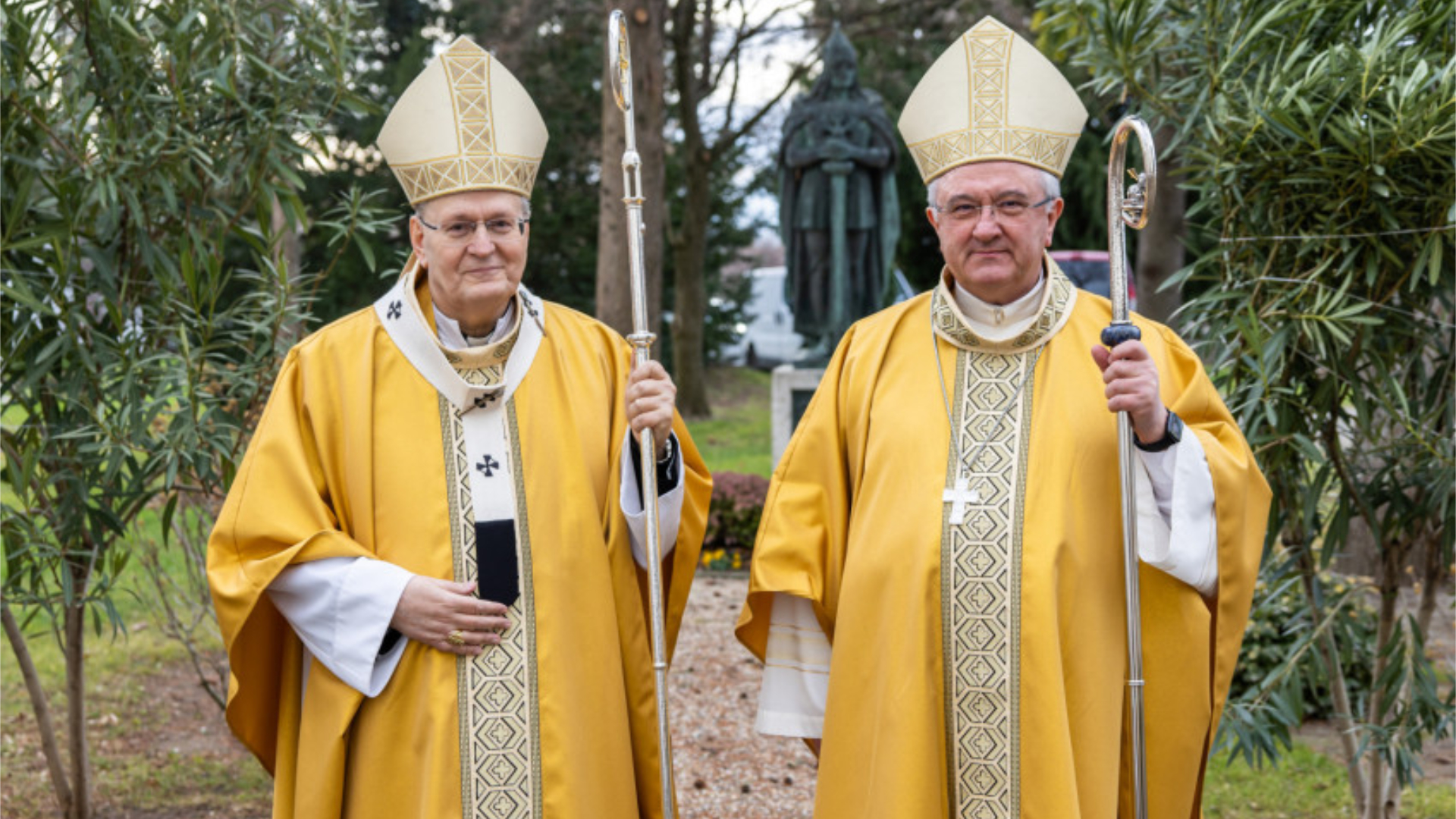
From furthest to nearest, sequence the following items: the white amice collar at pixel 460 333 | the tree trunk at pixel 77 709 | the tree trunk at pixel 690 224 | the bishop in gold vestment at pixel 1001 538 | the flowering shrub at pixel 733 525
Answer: the tree trunk at pixel 690 224 < the flowering shrub at pixel 733 525 < the tree trunk at pixel 77 709 < the white amice collar at pixel 460 333 < the bishop in gold vestment at pixel 1001 538

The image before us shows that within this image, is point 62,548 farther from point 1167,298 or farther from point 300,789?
point 1167,298

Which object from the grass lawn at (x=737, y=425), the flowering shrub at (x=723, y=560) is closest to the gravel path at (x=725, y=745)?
the flowering shrub at (x=723, y=560)

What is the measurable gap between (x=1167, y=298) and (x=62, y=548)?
21.8 feet

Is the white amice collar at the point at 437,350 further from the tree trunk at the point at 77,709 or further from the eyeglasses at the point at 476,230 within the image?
the tree trunk at the point at 77,709

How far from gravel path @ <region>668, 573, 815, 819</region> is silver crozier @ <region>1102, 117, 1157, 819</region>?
226 cm

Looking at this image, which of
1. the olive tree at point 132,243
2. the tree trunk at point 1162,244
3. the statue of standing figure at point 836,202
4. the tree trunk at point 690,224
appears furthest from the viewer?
the tree trunk at point 690,224

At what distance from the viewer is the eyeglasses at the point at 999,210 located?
3.16 m

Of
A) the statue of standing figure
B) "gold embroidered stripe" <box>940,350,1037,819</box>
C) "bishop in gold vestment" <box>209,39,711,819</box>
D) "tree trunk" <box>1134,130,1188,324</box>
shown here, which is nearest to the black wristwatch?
"gold embroidered stripe" <box>940,350,1037,819</box>

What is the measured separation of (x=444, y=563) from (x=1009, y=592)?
116 centimetres

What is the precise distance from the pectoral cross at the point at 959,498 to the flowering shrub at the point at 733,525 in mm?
7058

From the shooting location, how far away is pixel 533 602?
10.5 feet

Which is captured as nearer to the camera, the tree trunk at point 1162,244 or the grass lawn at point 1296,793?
the grass lawn at point 1296,793

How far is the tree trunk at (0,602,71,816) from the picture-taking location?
16.1ft

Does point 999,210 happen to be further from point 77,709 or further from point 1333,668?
point 77,709
